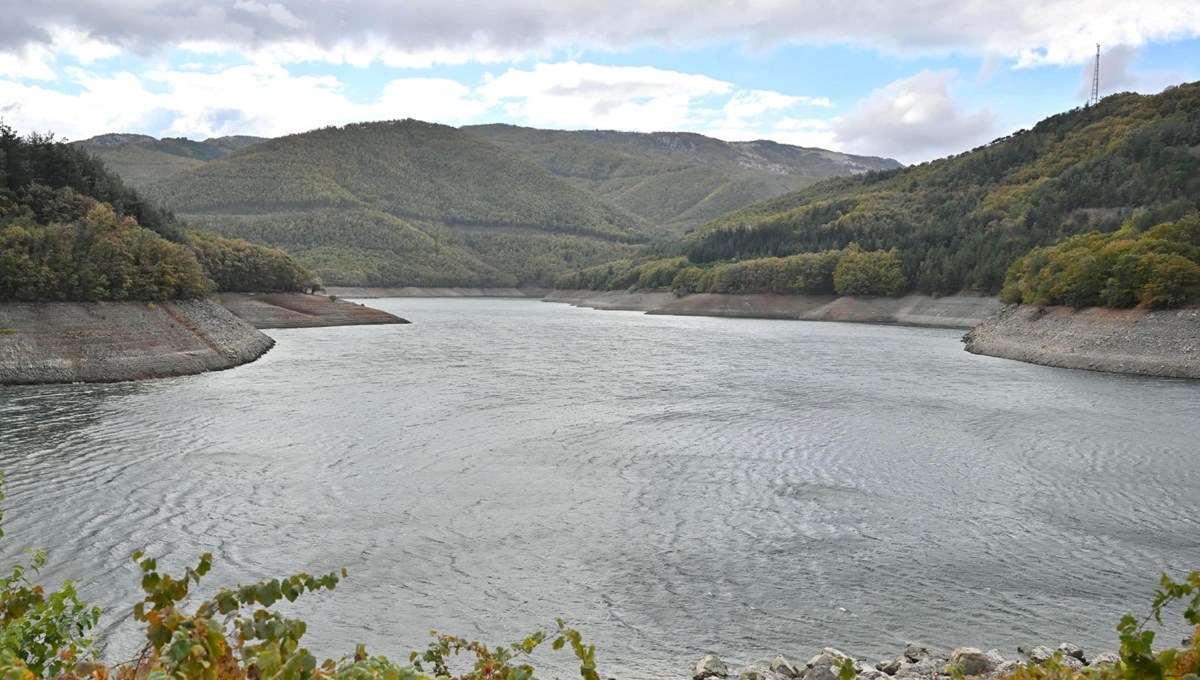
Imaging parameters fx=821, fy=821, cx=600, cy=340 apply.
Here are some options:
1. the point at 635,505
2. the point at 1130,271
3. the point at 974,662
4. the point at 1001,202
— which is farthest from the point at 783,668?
the point at 1001,202

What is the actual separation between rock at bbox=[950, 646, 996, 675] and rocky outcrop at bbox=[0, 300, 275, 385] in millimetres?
40771

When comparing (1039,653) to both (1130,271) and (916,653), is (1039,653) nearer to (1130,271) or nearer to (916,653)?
(916,653)

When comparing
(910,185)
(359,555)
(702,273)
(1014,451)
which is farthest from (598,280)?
(359,555)

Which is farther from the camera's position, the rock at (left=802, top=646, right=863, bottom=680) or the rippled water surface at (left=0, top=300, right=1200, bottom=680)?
the rippled water surface at (left=0, top=300, right=1200, bottom=680)

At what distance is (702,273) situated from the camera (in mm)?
132875

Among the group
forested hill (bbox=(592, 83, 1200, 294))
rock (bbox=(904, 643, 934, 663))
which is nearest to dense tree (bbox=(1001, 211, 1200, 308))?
forested hill (bbox=(592, 83, 1200, 294))

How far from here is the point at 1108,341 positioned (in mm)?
52312

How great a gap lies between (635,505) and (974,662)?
10.2m

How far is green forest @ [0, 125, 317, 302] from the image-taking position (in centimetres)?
4131

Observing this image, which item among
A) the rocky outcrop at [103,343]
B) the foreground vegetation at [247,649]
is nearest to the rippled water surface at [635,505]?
the rocky outcrop at [103,343]

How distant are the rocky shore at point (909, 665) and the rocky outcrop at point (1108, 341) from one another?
44.9 metres

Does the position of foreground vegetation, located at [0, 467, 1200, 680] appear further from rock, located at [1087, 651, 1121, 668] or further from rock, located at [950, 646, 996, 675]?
rock, located at [1087, 651, 1121, 668]

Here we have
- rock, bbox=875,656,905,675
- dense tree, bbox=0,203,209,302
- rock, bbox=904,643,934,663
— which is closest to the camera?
rock, bbox=875,656,905,675

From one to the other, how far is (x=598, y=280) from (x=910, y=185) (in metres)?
64.7
